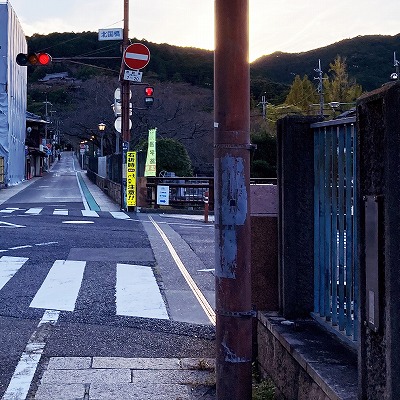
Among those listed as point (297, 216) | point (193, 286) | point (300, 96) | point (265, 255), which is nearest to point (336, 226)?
point (297, 216)

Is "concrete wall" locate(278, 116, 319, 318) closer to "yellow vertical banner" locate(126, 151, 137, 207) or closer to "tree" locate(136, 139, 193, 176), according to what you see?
"yellow vertical banner" locate(126, 151, 137, 207)

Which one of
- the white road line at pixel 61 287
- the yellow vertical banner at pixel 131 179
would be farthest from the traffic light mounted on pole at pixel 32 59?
the white road line at pixel 61 287

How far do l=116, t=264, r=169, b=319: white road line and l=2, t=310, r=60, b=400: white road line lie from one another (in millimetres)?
1271

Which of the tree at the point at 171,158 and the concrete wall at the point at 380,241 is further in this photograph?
the tree at the point at 171,158

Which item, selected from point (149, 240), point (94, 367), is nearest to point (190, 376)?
point (94, 367)

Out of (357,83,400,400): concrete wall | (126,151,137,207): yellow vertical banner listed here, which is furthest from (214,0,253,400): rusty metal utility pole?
(126,151,137,207): yellow vertical banner

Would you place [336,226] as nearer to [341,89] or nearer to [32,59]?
[32,59]

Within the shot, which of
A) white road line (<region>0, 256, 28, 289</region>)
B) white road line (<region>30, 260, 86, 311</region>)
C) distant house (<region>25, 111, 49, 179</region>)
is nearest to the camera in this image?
white road line (<region>30, 260, 86, 311</region>)

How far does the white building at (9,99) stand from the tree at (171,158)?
16409 millimetres

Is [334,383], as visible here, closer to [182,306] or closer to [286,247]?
[286,247]

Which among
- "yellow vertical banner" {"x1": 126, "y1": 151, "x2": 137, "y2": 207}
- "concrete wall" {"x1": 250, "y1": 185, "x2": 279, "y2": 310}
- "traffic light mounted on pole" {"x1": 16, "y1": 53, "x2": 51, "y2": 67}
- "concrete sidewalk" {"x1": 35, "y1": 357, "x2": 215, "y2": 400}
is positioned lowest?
"concrete sidewalk" {"x1": 35, "y1": 357, "x2": 215, "y2": 400}

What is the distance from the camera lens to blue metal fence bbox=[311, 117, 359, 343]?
3.81m

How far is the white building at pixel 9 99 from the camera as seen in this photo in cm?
4519

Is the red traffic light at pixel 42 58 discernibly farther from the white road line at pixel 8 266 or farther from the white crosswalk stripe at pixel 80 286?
the white crosswalk stripe at pixel 80 286
